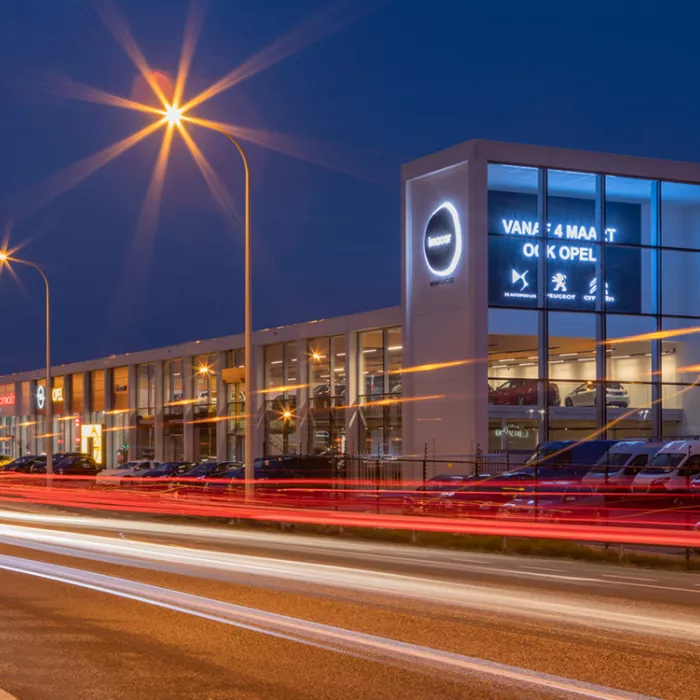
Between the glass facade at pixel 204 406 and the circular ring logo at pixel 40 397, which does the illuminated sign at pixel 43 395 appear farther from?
the glass facade at pixel 204 406

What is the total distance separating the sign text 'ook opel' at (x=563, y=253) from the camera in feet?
149

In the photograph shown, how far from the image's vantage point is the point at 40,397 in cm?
9531

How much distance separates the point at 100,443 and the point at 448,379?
4220 cm

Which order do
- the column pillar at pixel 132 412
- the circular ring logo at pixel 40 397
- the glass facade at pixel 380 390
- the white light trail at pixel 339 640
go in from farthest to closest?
the circular ring logo at pixel 40 397 < the column pillar at pixel 132 412 < the glass facade at pixel 380 390 < the white light trail at pixel 339 640

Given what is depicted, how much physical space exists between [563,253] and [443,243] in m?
5.15

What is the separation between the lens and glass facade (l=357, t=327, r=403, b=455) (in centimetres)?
5247

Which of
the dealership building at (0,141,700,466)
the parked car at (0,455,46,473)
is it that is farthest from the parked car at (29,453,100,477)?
the dealership building at (0,141,700,466)

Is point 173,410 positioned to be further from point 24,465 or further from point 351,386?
point 351,386

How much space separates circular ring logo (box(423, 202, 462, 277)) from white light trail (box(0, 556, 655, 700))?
3083 cm

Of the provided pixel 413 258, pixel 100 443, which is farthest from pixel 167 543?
pixel 100 443

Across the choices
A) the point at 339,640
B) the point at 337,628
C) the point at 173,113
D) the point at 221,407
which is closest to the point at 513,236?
the point at 173,113

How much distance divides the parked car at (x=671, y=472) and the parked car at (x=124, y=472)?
27873mm

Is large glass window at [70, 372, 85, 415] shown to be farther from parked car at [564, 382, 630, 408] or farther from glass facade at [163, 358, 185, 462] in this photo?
parked car at [564, 382, 630, 408]

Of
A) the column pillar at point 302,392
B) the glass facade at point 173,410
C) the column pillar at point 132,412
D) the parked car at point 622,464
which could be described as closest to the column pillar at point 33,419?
the column pillar at point 132,412
